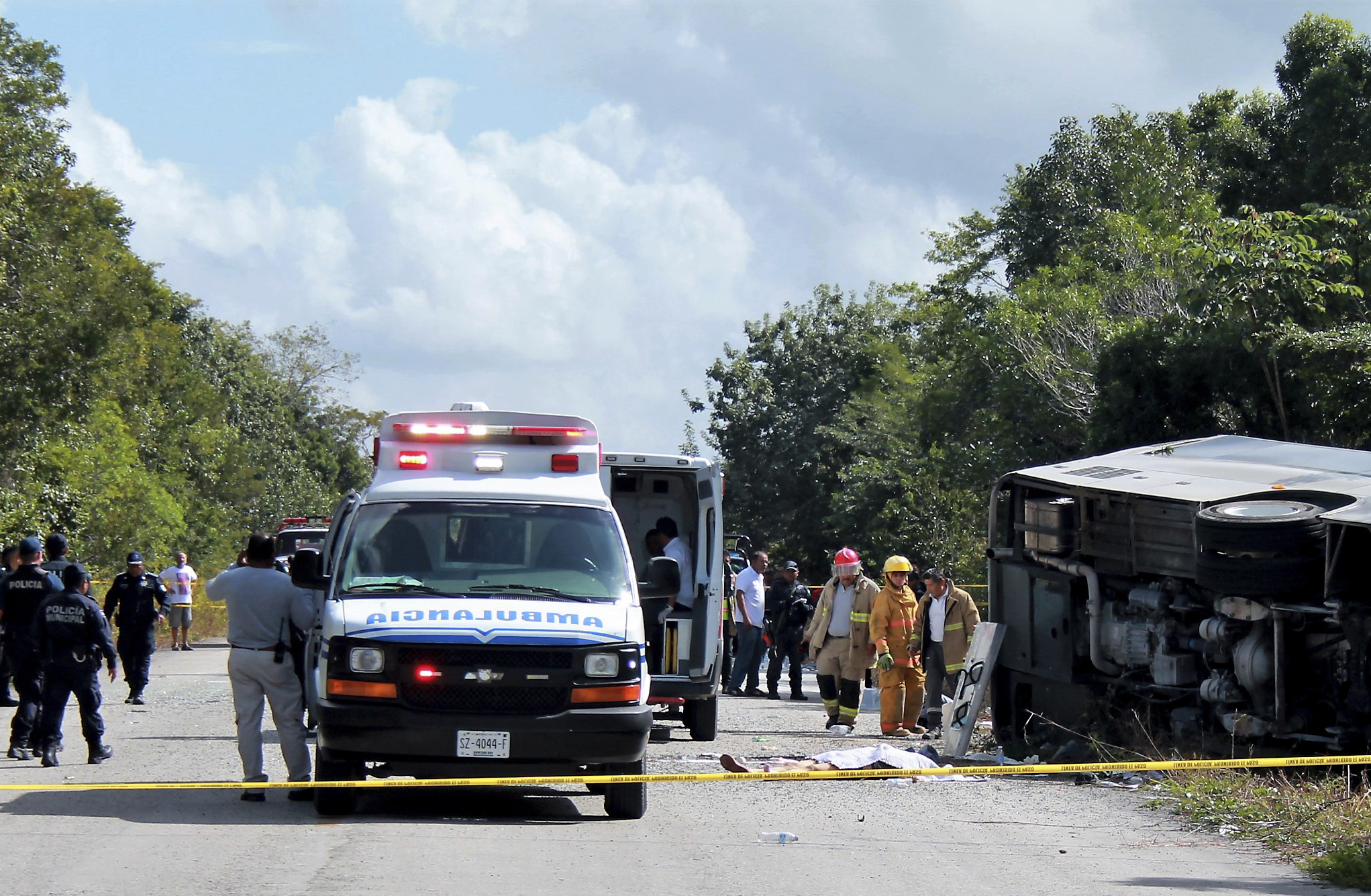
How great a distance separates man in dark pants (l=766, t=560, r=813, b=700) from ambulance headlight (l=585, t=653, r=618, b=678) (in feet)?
41.2

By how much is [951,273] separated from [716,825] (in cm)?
3847

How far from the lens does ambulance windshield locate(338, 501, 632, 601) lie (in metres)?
10.0

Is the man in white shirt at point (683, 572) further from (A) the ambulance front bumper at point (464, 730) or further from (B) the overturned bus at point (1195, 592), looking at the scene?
(A) the ambulance front bumper at point (464, 730)

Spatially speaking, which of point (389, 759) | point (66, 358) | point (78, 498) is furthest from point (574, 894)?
point (78, 498)

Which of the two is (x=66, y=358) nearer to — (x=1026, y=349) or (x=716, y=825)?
(x=1026, y=349)

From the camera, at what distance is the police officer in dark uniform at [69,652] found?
12234mm

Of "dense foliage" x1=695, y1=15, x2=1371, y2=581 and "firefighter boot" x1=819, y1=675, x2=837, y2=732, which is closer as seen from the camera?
"firefighter boot" x1=819, y1=675, x2=837, y2=732

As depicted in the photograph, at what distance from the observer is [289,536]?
102 ft

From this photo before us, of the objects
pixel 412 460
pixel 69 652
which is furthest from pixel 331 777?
pixel 69 652

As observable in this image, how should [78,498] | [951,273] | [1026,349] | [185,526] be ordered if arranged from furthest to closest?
[185,526] → [951,273] → [78,498] → [1026,349]

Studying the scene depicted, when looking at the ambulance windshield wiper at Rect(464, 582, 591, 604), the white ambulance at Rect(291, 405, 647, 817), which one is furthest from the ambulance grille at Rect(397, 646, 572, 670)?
the ambulance windshield wiper at Rect(464, 582, 591, 604)

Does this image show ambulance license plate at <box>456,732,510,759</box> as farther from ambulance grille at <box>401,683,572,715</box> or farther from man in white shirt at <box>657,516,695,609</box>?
man in white shirt at <box>657,516,695,609</box>

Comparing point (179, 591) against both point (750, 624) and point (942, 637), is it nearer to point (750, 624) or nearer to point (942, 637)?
point (750, 624)

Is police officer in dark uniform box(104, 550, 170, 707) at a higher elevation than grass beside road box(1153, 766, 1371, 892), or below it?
higher
